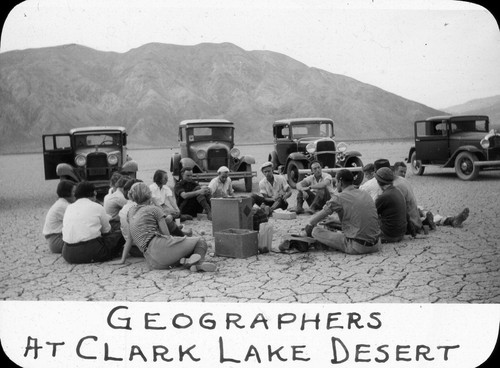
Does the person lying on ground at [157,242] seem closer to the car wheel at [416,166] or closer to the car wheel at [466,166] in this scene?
the car wheel at [466,166]

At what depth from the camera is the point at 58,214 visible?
6.12m

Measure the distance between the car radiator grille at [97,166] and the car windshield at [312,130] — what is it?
5533mm

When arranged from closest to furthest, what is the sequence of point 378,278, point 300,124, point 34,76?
1. point 378,278
2. point 300,124
3. point 34,76

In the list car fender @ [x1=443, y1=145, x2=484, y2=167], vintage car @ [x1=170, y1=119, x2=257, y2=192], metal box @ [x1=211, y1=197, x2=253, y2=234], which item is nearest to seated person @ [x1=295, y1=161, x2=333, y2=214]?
metal box @ [x1=211, y1=197, x2=253, y2=234]

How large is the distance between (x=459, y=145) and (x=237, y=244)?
999 centimetres

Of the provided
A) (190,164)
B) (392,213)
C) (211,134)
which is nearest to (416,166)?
(211,134)

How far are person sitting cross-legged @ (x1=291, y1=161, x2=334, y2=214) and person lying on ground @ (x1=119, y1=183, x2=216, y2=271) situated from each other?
3560 millimetres

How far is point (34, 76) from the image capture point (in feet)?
134

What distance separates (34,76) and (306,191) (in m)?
38.8

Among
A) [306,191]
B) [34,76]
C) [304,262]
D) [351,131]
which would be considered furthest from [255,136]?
[304,262]

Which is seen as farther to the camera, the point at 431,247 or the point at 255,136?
the point at 255,136

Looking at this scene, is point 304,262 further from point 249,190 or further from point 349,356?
point 249,190

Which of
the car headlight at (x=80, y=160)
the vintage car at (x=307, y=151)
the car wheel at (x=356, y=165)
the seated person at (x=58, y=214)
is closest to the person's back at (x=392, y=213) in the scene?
the seated person at (x=58, y=214)

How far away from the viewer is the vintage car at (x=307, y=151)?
41.8ft
